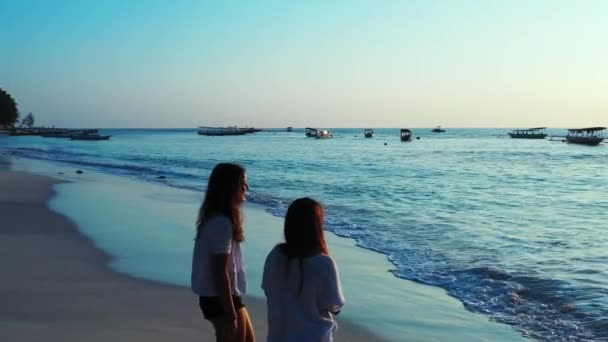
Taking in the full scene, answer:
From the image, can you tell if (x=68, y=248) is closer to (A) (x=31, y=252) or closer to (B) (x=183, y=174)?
(A) (x=31, y=252)

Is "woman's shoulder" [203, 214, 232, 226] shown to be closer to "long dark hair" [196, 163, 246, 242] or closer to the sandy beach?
"long dark hair" [196, 163, 246, 242]

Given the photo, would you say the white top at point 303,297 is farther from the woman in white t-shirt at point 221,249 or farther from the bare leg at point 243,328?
the bare leg at point 243,328

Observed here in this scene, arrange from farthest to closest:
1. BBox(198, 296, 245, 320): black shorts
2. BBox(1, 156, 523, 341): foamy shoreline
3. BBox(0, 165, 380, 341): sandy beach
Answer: BBox(1, 156, 523, 341): foamy shoreline, BBox(0, 165, 380, 341): sandy beach, BBox(198, 296, 245, 320): black shorts

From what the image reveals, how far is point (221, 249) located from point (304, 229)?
80cm

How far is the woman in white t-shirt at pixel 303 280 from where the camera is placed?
129 inches

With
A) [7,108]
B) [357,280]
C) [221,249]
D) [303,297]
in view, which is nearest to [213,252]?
[221,249]

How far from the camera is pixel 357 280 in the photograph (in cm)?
952

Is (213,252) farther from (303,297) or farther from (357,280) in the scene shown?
(357,280)

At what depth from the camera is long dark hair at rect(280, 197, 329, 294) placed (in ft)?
10.8

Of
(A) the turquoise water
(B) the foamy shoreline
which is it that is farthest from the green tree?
(B) the foamy shoreline

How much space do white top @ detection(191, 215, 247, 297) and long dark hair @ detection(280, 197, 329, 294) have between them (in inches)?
26.3

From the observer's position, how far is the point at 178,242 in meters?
12.2

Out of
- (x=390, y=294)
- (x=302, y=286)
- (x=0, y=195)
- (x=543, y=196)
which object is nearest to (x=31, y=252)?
(x=390, y=294)

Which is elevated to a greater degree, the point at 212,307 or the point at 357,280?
the point at 212,307
